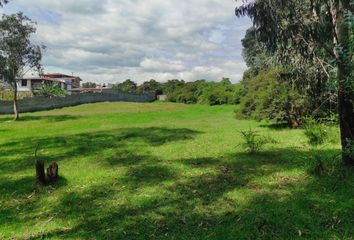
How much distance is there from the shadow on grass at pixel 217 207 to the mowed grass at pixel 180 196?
15 millimetres

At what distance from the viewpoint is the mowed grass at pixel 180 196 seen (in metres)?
5.92

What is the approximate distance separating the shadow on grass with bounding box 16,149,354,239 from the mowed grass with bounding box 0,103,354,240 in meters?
0.02

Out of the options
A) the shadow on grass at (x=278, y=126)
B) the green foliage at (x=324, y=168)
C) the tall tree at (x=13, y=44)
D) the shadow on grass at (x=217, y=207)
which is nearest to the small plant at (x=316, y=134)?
the green foliage at (x=324, y=168)

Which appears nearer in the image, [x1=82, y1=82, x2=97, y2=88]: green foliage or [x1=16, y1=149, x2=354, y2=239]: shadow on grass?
[x1=16, y1=149, x2=354, y2=239]: shadow on grass

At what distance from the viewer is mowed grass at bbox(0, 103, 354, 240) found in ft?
19.4

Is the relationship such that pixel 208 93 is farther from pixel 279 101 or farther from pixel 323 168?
pixel 323 168

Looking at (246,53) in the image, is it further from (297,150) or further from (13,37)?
(297,150)

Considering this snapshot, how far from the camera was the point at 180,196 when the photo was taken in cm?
748

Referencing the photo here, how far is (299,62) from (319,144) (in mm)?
2675

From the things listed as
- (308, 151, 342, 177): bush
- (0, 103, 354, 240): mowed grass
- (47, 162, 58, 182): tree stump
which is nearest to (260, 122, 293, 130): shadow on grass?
(0, 103, 354, 240): mowed grass

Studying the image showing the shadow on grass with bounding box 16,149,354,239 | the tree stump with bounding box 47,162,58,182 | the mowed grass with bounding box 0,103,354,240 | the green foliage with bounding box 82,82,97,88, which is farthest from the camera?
the green foliage with bounding box 82,82,97,88

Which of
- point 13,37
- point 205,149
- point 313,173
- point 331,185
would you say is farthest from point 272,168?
point 13,37

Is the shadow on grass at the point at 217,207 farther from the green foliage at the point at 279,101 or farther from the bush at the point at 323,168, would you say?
the green foliage at the point at 279,101

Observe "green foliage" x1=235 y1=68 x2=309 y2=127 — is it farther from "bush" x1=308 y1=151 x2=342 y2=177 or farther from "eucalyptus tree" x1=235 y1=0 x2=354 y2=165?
"bush" x1=308 y1=151 x2=342 y2=177
